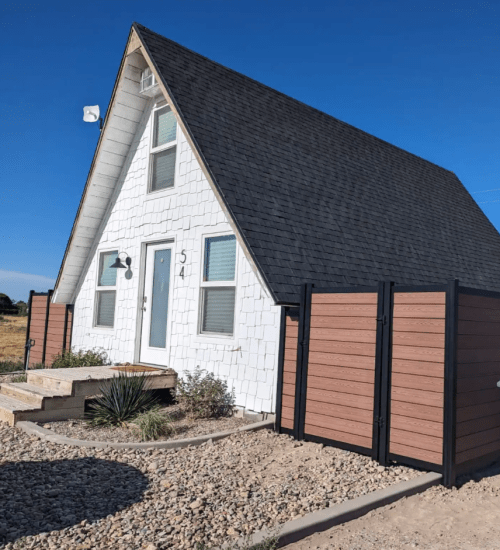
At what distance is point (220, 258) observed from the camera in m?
8.34

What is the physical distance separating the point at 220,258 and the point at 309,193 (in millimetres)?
2149

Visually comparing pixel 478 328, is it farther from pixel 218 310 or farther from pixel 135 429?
pixel 135 429

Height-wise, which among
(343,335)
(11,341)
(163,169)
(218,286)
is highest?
(163,169)

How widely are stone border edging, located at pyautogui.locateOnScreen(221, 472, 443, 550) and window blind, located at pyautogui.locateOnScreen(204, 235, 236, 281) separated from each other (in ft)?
13.9

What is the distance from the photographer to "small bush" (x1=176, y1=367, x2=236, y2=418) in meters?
7.47

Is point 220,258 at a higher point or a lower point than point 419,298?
higher

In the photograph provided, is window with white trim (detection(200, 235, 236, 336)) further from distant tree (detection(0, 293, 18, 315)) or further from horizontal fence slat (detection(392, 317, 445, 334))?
distant tree (detection(0, 293, 18, 315))

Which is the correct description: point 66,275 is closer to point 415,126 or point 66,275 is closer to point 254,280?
point 254,280

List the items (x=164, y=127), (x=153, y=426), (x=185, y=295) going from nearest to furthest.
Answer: (x=153, y=426) < (x=185, y=295) < (x=164, y=127)

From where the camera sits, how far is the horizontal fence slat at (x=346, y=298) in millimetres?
5969

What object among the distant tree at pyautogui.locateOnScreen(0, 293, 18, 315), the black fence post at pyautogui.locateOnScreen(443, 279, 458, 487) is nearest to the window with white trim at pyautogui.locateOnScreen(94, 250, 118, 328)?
the black fence post at pyautogui.locateOnScreen(443, 279, 458, 487)

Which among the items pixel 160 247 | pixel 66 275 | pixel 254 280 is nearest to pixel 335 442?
pixel 254 280

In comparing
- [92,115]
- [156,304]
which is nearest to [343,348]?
[156,304]

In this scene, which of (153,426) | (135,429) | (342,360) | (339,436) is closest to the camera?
(339,436)
